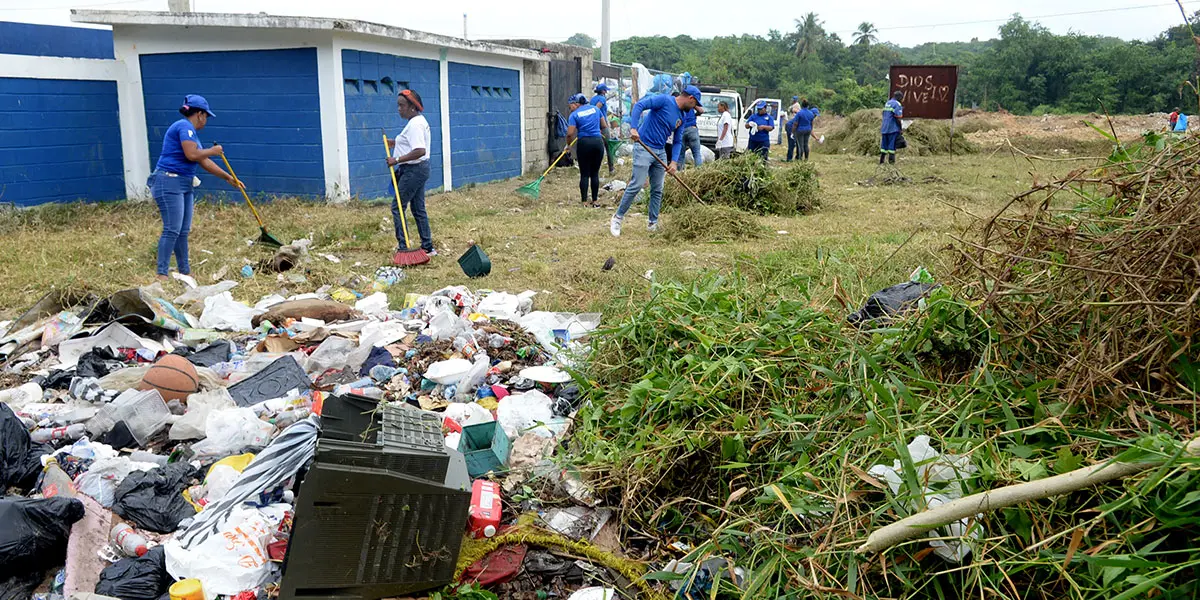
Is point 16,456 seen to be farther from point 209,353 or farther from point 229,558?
point 209,353

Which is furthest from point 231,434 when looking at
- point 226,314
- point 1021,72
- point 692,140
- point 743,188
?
point 1021,72

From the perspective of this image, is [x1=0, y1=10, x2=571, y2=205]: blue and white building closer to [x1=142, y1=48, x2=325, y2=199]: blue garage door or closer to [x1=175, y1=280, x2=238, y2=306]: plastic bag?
[x1=142, y1=48, x2=325, y2=199]: blue garage door

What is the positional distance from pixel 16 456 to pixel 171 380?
0.84 meters

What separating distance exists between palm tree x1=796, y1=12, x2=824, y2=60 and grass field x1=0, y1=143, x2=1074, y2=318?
178 ft

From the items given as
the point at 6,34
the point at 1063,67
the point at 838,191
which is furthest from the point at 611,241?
the point at 1063,67

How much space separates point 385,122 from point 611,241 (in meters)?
4.95

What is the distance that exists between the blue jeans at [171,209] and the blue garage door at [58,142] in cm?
475

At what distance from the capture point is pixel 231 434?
12.0 feet

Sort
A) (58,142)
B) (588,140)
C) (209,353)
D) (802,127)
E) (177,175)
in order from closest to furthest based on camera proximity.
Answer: (209,353)
(177,175)
(58,142)
(588,140)
(802,127)

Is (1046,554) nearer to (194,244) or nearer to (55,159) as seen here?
(194,244)

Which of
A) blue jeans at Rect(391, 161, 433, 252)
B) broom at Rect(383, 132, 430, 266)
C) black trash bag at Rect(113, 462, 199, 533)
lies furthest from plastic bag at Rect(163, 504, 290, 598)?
blue jeans at Rect(391, 161, 433, 252)

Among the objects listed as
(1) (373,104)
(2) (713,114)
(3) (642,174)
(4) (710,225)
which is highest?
(1) (373,104)

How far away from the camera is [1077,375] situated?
2547mm

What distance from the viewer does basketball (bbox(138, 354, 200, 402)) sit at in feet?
13.7
